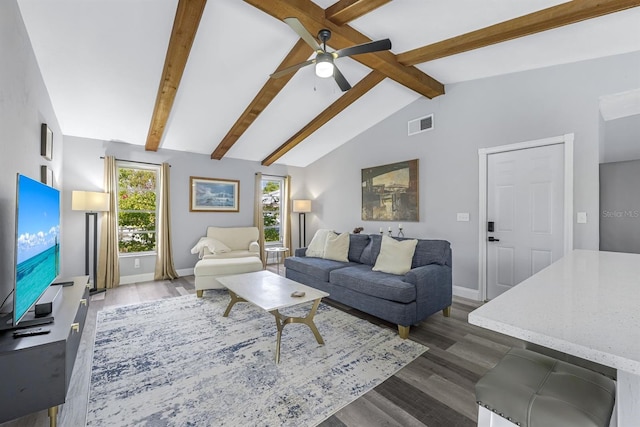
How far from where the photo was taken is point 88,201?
152 inches

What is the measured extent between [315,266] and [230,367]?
5.75 ft

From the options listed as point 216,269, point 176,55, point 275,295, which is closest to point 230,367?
point 275,295

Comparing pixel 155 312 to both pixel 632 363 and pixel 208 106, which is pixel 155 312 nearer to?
pixel 208 106

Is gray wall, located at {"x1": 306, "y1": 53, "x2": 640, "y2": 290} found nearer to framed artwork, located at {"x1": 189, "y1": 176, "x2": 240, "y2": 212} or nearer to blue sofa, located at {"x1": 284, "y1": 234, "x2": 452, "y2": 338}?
blue sofa, located at {"x1": 284, "y1": 234, "x2": 452, "y2": 338}

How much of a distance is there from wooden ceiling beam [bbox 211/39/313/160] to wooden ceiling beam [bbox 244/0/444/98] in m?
0.33

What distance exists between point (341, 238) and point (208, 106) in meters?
2.65

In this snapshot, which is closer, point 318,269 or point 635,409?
point 635,409

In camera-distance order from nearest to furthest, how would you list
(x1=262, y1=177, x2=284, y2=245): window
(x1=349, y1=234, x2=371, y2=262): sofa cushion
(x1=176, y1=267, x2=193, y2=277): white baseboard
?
1. (x1=349, y1=234, x2=371, y2=262): sofa cushion
2. (x1=176, y1=267, x2=193, y2=277): white baseboard
3. (x1=262, y1=177, x2=284, y2=245): window

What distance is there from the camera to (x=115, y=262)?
4.38 m

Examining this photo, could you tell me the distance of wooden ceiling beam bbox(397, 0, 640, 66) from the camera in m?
2.12

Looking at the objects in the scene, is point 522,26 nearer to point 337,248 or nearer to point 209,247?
point 337,248

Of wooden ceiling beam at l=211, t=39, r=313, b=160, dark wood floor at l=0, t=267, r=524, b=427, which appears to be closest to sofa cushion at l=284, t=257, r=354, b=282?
dark wood floor at l=0, t=267, r=524, b=427

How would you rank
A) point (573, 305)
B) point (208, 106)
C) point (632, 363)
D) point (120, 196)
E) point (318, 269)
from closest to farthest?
point (632, 363) → point (573, 305) → point (318, 269) → point (208, 106) → point (120, 196)

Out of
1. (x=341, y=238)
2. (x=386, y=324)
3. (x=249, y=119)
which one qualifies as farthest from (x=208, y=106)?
(x=386, y=324)
